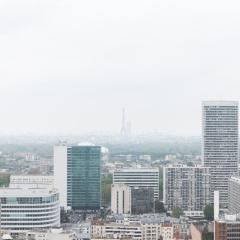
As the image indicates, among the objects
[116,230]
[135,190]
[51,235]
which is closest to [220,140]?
[135,190]

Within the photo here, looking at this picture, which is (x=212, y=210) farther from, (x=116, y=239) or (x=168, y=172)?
(x=116, y=239)

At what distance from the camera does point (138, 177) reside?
41.5 metres

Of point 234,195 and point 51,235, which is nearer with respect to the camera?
point 51,235

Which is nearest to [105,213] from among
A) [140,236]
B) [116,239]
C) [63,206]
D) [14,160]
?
[63,206]

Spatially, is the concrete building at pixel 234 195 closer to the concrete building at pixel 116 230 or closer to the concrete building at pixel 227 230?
the concrete building at pixel 116 230

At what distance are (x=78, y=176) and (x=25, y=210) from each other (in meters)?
9.99

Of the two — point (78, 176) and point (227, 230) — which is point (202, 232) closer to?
point (227, 230)

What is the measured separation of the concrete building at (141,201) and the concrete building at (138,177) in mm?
4750

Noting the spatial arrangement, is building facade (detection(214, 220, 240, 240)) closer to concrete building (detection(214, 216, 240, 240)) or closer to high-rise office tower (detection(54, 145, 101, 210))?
concrete building (detection(214, 216, 240, 240))

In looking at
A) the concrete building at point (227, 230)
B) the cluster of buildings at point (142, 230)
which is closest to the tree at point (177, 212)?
the cluster of buildings at point (142, 230)

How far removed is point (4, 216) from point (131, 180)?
1396 cm

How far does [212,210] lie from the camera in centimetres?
3231

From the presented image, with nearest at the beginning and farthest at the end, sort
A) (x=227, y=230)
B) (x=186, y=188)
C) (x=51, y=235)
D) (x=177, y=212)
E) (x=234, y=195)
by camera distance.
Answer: (x=227, y=230)
(x=51, y=235)
(x=234, y=195)
(x=177, y=212)
(x=186, y=188)

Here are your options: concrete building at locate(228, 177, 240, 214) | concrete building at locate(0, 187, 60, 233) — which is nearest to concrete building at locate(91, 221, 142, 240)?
concrete building at locate(0, 187, 60, 233)
